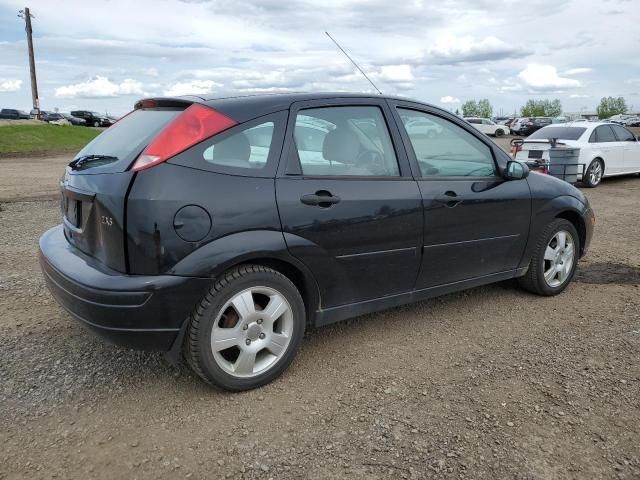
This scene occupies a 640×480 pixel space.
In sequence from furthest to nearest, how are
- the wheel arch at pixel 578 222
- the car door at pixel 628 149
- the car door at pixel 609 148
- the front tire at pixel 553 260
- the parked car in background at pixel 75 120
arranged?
the parked car in background at pixel 75 120 → the car door at pixel 628 149 → the car door at pixel 609 148 → the wheel arch at pixel 578 222 → the front tire at pixel 553 260

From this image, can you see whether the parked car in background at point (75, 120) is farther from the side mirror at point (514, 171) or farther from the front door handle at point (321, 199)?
the front door handle at point (321, 199)

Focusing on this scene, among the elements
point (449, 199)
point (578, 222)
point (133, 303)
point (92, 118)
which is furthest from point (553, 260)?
point (92, 118)

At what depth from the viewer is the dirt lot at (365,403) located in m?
2.52

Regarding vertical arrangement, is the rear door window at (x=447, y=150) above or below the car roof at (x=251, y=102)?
below

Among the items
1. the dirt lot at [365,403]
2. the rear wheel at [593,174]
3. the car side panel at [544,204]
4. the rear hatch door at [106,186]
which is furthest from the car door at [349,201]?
the rear wheel at [593,174]

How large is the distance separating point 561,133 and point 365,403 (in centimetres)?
1130

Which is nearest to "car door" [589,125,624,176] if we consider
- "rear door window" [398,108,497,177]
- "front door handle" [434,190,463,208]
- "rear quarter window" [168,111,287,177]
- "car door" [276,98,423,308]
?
"rear door window" [398,108,497,177]

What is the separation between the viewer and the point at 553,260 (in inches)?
181

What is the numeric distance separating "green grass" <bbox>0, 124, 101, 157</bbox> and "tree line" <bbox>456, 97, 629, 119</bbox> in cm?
5546

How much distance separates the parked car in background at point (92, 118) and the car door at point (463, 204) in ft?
162

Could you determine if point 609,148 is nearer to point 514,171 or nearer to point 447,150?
point 514,171

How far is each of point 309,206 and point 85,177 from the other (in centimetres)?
126

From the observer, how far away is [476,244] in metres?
3.97

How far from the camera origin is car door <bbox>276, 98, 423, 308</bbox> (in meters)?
3.12
